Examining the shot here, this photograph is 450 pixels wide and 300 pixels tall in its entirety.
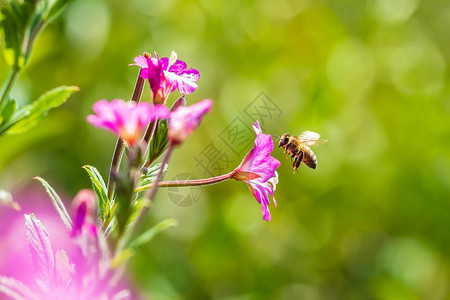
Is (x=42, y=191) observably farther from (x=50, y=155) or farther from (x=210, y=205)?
(x=210, y=205)

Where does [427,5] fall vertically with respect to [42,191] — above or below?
above

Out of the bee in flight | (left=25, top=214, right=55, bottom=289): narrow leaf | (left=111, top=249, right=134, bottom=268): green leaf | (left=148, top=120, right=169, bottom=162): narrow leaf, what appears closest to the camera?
(left=111, top=249, right=134, bottom=268): green leaf

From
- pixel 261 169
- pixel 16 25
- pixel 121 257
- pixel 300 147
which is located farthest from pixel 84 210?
pixel 300 147

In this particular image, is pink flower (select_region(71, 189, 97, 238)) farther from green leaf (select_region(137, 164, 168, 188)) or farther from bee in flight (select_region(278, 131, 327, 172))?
bee in flight (select_region(278, 131, 327, 172))

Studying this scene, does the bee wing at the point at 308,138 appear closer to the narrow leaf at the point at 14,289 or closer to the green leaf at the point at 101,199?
the green leaf at the point at 101,199

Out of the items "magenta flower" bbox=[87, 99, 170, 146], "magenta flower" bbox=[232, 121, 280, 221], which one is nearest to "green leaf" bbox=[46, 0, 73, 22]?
"magenta flower" bbox=[87, 99, 170, 146]

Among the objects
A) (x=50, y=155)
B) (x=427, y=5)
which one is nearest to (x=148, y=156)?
(x=50, y=155)

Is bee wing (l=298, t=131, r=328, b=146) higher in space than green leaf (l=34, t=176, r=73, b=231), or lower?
higher

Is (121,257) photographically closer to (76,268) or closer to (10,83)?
(76,268)

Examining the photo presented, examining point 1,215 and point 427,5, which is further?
point 427,5
